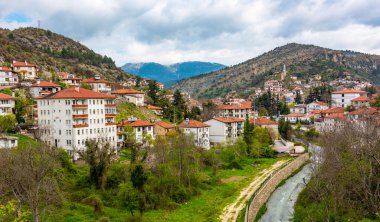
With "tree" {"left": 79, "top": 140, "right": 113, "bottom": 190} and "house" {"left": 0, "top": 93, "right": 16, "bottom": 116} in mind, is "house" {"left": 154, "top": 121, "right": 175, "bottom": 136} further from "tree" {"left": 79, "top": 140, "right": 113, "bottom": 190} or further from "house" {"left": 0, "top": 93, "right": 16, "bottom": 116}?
"tree" {"left": 79, "top": 140, "right": 113, "bottom": 190}

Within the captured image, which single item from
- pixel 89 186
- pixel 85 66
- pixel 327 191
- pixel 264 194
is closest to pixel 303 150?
pixel 264 194

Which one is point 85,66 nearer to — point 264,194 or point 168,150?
point 168,150

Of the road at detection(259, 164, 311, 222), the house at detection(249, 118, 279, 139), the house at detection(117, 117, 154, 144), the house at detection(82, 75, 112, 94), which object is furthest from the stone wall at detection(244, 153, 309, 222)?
the house at detection(82, 75, 112, 94)

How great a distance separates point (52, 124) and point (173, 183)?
23.0m

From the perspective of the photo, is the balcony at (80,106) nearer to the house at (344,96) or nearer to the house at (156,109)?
the house at (156,109)

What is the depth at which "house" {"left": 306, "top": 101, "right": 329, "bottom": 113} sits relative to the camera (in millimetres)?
127875

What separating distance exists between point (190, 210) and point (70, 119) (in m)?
25.0

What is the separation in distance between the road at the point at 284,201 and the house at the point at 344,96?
65.7 m

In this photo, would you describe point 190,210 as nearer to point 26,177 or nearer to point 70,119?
point 26,177

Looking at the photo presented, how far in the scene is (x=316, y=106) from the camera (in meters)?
130

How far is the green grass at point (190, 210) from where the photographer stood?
35.8 meters

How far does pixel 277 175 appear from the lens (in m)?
57.4

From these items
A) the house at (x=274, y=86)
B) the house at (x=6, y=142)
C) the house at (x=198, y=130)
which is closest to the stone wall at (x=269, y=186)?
the house at (x=198, y=130)

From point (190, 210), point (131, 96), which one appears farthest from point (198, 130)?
point (190, 210)
